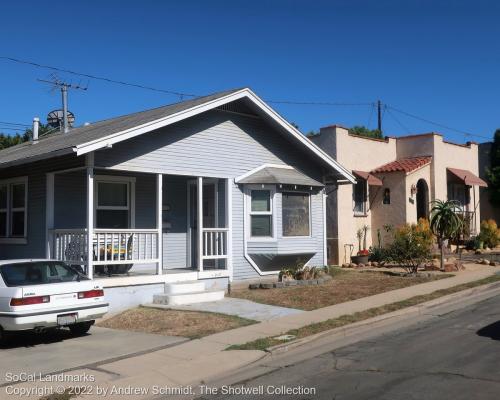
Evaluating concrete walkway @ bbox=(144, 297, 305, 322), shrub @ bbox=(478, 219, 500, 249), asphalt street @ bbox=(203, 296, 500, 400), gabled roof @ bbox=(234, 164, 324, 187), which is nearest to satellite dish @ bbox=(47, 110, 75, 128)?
gabled roof @ bbox=(234, 164, 324, 187)

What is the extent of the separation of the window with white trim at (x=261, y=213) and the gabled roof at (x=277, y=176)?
0.41 m

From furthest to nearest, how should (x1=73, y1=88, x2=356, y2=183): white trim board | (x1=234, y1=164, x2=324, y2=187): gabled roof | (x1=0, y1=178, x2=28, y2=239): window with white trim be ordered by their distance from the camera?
(x1=234, y1=164, x2=324, y2=187): gabled roof, (x1=0, y1=178, x2=28, y2=239): window with white trim, (x1=73, y1=88, x2=356, y2=183): white trim board

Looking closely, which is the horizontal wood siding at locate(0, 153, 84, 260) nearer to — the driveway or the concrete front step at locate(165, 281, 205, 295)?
the concrete front step at locate(165, 281, 205, 295)

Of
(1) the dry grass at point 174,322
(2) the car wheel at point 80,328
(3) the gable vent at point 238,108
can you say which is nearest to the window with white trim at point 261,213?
(3) the gable vent at point 238,108

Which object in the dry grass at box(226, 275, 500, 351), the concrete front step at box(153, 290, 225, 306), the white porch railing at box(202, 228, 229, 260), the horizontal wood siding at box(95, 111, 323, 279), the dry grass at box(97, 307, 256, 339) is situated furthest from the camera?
the white porch railing at box(202, 228, 229, 260)

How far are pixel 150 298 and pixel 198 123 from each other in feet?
15.1

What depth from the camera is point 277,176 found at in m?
15.8

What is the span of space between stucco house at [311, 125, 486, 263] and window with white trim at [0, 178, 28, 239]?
35.4ft

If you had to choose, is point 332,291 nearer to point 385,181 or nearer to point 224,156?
point 224,156

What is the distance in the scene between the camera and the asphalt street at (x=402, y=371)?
6242mm

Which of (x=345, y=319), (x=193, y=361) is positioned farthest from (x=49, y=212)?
(x=345, y=319)

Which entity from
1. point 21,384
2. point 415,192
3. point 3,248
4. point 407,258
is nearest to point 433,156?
point 415,192

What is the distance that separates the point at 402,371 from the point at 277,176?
30.2 feet

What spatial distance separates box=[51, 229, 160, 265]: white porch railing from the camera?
12.6 m
